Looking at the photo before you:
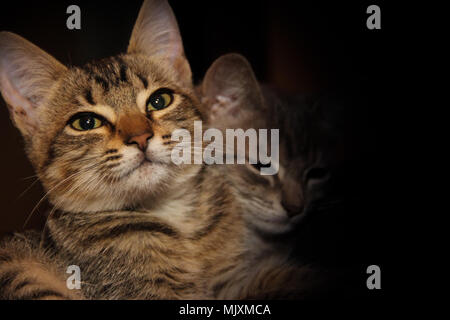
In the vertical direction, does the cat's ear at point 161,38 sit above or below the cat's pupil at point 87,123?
above

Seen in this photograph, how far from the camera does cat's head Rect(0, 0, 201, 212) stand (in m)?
0.81

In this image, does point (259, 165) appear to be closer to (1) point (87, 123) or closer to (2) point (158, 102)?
(2) point (158, 102)

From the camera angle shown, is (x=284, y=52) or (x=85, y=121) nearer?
(x=85, y=121)

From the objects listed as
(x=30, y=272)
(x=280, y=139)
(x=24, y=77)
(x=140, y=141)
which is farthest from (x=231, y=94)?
(x=30, y=272)

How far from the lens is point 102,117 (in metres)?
0.86

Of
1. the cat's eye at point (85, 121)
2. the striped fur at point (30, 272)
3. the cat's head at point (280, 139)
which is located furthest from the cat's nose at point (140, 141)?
the striped fur at point (30, 272)

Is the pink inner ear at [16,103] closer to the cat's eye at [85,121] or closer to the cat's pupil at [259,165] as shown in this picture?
the cat's eye at [85,121]

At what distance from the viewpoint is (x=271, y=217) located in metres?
0.93

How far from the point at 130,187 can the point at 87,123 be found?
0.60 ft

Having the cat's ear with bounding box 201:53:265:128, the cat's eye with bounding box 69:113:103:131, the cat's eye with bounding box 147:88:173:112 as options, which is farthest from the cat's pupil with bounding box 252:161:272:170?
the cat's eye with bounding box 69:113:103:131

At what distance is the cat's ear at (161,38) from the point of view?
94 centimetres

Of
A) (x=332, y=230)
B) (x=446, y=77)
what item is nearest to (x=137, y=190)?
(x=332, y=230)

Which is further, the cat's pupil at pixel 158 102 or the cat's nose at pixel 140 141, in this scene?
the cat's pupil at pixel 158 102
